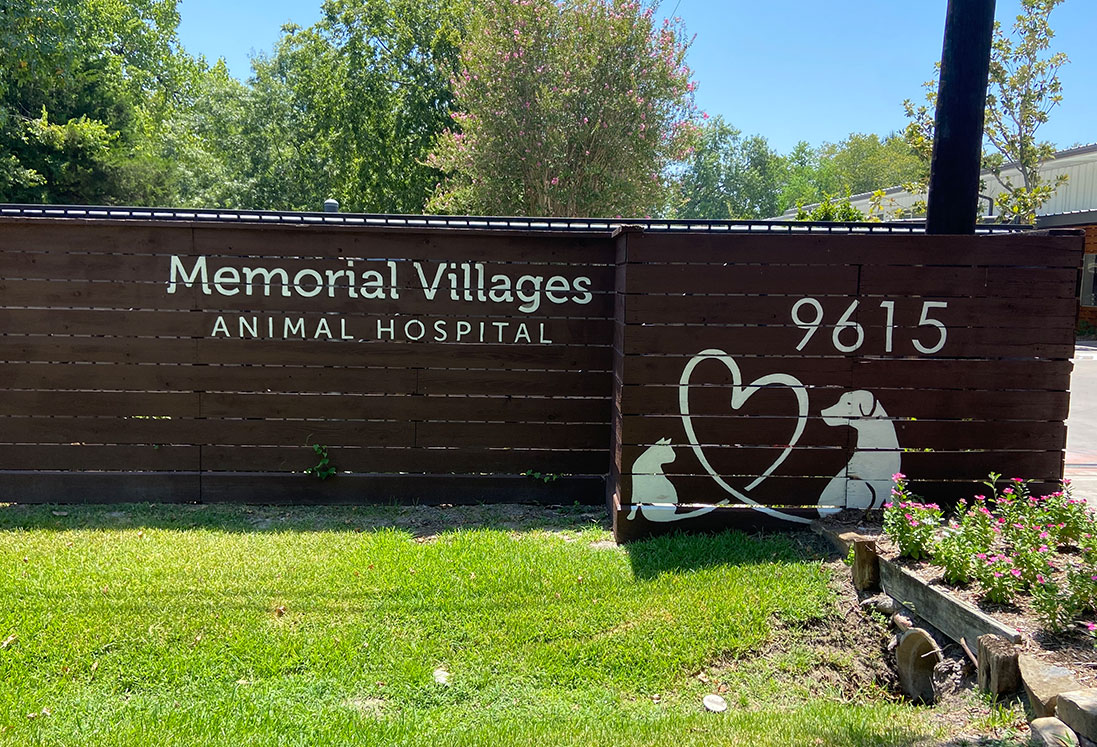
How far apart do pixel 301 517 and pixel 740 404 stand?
3065 mm

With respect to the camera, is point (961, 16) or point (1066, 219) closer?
point (961, 16)

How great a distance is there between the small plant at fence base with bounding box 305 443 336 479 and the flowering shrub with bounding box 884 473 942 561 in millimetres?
3756

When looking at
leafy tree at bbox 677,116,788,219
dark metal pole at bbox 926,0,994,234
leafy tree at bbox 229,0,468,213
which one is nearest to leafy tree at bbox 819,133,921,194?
leafy tree at bbox 677,116,788,219

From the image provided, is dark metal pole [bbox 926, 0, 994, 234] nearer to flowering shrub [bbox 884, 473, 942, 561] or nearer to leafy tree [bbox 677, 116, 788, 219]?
flowering shrub [bbox 884, 473, 942, 561]

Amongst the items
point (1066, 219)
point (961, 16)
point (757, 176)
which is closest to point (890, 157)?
point (757, 176)

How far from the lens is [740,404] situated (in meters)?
5.55

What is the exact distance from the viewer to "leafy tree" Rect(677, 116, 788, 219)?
8444cm

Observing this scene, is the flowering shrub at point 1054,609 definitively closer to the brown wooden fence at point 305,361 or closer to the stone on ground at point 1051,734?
the stone on ground at point 1051,734

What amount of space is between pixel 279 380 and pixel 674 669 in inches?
146

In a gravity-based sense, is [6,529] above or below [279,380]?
below

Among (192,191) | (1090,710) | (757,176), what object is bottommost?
(1090,710)

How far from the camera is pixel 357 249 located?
20.8ft

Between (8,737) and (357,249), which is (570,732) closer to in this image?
(8,737)

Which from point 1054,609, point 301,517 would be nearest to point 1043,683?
point 1054,609
